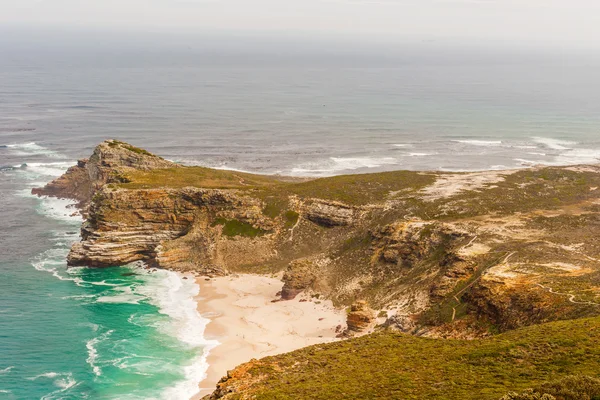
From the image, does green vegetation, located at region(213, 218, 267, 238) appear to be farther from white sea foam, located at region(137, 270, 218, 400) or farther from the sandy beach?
white sea foam, located at region(137, 270, 218, 400)

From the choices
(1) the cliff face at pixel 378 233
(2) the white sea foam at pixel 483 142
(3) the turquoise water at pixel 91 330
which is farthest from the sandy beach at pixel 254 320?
(2) the white sea foam at pixel 483 142

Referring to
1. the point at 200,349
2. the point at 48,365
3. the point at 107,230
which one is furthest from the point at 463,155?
the point at 48,365

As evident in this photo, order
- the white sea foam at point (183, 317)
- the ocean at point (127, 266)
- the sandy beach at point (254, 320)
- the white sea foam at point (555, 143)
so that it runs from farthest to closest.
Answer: the white sea foam at point (555, 143) → the sandy beach at point (254, 320) → the ocean at point (127, 266) → the white sea foam at point (183, 317)

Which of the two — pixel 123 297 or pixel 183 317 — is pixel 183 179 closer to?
pixel 123 297

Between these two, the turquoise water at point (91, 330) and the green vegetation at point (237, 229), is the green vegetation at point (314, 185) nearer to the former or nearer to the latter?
the green vegetation at point (237, 229)

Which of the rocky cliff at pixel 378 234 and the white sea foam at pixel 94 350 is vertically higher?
the rocky cliff at pixel 378 234

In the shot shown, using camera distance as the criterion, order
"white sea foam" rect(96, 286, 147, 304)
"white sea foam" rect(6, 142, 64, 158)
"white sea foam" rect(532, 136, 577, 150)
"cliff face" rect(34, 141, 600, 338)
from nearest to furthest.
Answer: "cliff face" rect(34, 141, 600, 338)
"white sea foam" rect(96, 286, 147, 304)
"white sea foam" rect(6, 142, 64, 158)
"white sea foam" rect(532, 136, 577, 150)

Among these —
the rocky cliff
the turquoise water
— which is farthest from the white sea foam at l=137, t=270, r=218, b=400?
the rocky cliff
